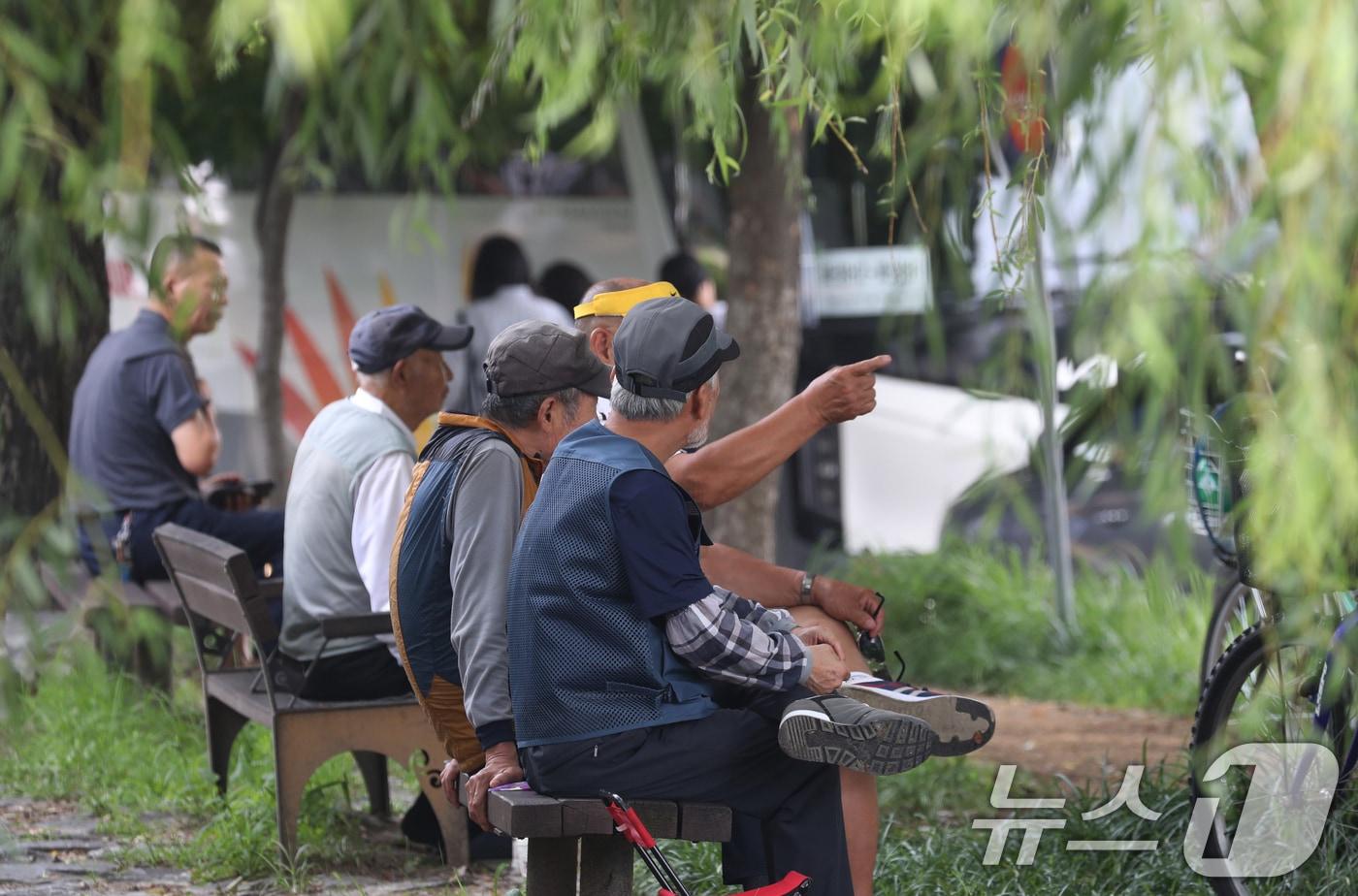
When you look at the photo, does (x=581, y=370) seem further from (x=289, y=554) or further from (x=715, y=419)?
(x=715, y=419)

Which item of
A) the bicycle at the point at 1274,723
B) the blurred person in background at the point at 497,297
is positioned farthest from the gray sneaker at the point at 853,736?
the blurred person in background at the point at 497,297

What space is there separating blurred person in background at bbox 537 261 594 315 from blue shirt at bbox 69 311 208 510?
4.35m

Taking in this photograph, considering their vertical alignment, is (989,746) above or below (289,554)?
below

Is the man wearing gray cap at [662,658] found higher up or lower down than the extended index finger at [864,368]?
lower down

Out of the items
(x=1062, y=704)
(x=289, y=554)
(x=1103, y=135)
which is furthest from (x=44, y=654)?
(x=1062, y=704)

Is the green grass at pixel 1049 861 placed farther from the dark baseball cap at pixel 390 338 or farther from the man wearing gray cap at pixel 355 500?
the dark baseball cap at pixel 390 338

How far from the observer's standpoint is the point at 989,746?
7340 millimetres

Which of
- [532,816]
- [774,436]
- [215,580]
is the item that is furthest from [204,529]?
[532,816]

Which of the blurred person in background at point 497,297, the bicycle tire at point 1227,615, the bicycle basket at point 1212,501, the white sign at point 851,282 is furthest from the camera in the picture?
the white sign at point 851,282

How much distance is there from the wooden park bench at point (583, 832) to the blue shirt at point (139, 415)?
313 centimetres

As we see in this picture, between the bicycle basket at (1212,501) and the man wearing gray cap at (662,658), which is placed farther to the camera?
the bicycle basket at (1212,501)

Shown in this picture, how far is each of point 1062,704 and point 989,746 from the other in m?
0.96

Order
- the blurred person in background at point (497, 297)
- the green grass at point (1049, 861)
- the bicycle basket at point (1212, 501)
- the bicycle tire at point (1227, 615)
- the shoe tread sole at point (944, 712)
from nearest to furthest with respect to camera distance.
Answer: the shoe tread sole at point (944, 712)
the green grass at point (1049, 861)
the bicycle basket at point (1212, 501)
the bicycle tire at point (1227, 615)
the blurred person in background at point (497, 297)

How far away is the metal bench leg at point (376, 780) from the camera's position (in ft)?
19.0
